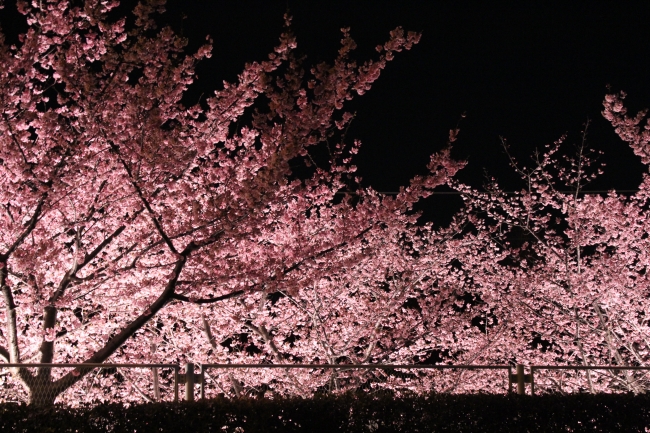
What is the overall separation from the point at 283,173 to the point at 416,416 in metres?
2.78

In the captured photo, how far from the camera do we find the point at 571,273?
13383mm

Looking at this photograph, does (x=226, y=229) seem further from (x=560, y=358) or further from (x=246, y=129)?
(x=560, y=358)

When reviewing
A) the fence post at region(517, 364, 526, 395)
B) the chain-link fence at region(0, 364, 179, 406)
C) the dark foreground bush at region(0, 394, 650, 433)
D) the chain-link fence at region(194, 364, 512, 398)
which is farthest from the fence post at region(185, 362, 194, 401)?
the chain-link fence at region(194, 364, 512, 398)

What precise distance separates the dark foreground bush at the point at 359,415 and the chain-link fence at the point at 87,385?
37 centimetres

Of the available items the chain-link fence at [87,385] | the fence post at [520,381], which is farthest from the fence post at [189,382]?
the fence post at [520,381]

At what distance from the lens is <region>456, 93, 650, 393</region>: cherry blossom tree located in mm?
12875

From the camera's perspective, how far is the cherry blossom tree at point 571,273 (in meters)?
12.9

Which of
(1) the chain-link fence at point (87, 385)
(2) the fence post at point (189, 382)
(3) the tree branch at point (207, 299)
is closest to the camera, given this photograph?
(2) the fence post at point (189, 382)

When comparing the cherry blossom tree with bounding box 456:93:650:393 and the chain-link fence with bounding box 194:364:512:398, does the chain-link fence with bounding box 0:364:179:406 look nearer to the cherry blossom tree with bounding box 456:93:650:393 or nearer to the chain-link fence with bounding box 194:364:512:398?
the chain-link fence with bounding box 194:364:512:398

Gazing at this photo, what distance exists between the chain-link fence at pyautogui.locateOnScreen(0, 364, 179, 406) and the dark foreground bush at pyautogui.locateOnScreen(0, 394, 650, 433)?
14.6 inches

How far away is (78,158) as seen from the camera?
25.3 ft

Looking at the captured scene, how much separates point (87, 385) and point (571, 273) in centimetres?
989

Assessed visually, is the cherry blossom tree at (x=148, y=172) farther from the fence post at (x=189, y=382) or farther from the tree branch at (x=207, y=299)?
the fence post at (x=189, y=382)

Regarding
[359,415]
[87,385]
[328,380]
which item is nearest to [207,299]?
[359,415]
